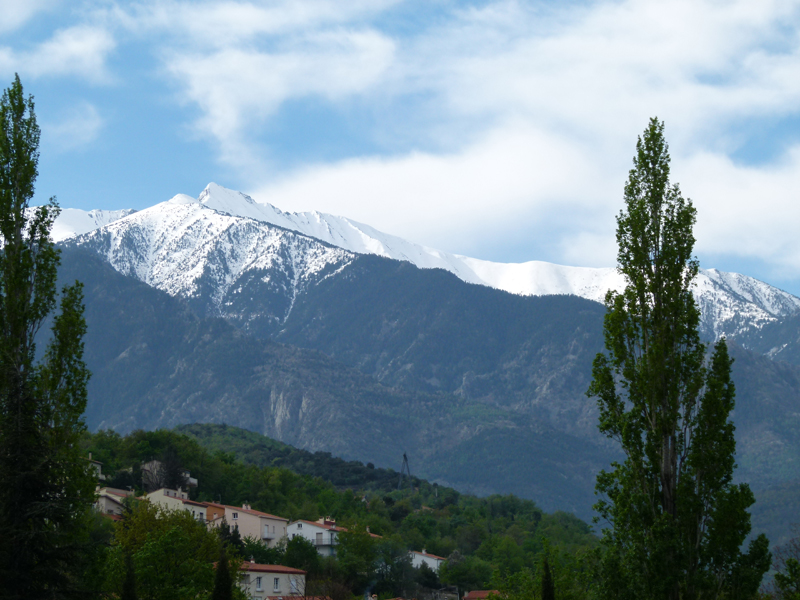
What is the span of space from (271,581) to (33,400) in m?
58.8

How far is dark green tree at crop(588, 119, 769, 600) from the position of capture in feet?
92.0

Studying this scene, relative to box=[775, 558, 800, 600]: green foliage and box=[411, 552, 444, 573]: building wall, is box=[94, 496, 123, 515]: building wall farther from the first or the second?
box=[775, 558, 800, 600]: green foliage

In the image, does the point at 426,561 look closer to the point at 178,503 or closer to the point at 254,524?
the point at 254,524

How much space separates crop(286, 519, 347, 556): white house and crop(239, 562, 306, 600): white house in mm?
26564

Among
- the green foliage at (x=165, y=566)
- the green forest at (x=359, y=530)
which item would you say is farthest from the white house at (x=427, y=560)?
the green foliage at (x=165, y=566)

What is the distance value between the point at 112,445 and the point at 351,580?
234ft

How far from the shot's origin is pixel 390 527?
502ft

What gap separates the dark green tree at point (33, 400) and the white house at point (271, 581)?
4924 cm

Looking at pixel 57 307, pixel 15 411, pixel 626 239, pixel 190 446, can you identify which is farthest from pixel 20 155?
pixel 190 446

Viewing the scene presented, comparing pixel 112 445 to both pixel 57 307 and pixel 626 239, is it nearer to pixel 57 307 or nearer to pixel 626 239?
pixel 57 307

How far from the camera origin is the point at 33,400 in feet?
103

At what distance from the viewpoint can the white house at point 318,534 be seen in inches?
4626

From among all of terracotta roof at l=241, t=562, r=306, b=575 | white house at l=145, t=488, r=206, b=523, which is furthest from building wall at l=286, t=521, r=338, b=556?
terracotta roof at l=241, t=562, r=306, b=575

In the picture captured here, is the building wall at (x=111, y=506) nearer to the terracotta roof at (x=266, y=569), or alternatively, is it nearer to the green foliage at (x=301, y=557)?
the green foliage at (x=301, y=557)
